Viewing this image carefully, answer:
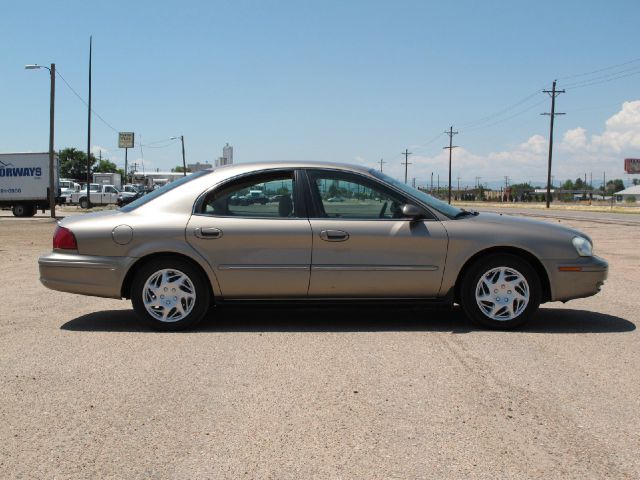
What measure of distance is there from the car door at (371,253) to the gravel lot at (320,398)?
Result: 419 mm

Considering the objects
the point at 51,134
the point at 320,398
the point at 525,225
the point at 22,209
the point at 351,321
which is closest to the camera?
the point at 320,398

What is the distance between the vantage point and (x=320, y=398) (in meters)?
4.34

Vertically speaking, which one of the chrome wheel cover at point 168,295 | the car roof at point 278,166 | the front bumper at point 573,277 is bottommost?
the chrome wheel cover at point 168,295

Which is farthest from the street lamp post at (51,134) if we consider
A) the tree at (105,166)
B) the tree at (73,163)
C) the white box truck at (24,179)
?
the tree at (105,166)

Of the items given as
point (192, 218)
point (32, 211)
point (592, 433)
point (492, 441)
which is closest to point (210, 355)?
point (192, 218)

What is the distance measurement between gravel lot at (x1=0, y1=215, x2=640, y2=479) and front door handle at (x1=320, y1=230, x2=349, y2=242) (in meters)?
0.86

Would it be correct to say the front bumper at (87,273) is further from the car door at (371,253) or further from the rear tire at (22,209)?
the rear tire at (22,209)

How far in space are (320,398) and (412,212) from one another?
2369 mm

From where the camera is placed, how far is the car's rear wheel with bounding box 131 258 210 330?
20.3ft

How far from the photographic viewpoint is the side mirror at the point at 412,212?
6141 millimetres

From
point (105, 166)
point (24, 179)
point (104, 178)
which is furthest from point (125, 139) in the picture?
point (24, 179)

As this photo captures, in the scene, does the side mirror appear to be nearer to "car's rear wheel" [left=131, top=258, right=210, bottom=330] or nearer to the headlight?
the headlight

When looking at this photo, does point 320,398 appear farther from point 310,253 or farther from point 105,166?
point 105,166

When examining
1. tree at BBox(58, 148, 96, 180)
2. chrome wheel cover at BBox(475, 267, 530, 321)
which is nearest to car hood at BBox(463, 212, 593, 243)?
chrome wheel cover at BBox(475, 267, 530, 321)
